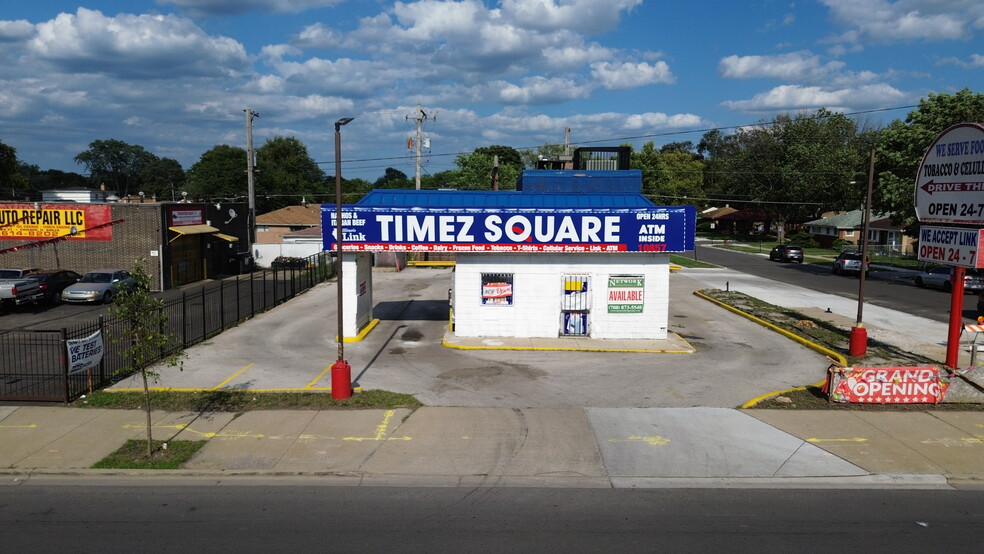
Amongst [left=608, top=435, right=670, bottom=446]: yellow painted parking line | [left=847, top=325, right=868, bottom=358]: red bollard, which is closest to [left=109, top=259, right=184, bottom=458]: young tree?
[left=608, top=435, right=670, bottom=446]: yellow painted parking line

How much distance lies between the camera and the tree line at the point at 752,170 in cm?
4134

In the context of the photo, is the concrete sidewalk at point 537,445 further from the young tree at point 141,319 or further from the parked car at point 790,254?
the parked car at point 790,254

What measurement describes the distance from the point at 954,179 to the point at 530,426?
13.4 metres

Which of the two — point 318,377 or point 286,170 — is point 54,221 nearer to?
point 318,377

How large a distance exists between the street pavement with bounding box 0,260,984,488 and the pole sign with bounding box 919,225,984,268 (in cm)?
346

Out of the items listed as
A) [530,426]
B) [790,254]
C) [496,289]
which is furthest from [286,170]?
[530,426]

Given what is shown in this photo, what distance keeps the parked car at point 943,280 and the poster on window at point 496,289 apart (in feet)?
96.5

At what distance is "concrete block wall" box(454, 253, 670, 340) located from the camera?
846 inches

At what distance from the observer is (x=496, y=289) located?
21.7 metres

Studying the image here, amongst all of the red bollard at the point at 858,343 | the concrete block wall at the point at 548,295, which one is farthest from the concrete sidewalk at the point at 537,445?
the concrete block wall at the point at 548,295

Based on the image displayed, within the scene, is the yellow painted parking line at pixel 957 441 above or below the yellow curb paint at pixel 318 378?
above

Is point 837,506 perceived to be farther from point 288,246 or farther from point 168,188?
point 168,188

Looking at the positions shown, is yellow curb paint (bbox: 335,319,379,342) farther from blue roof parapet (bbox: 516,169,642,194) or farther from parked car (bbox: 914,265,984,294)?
parked car (bbox: 914,265,984,294)

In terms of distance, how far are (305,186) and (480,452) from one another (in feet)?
341
